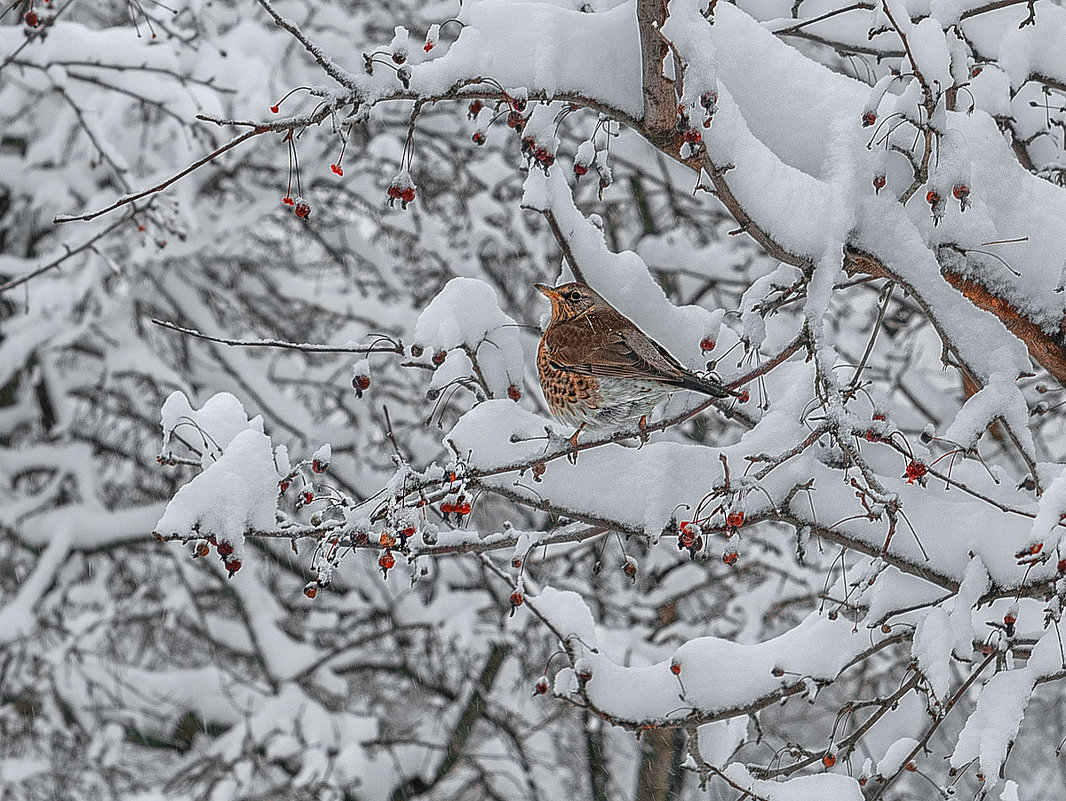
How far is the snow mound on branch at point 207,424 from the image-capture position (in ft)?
7.59

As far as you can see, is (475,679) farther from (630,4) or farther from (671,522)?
(630,4)

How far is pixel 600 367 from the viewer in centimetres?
234

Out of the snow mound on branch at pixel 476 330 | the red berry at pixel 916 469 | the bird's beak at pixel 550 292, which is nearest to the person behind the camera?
the red berry at pixel 916 469

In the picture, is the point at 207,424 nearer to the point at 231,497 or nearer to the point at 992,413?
the point at 231,497

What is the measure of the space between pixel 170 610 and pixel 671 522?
4.60 m

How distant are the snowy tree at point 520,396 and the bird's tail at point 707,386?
5 cm

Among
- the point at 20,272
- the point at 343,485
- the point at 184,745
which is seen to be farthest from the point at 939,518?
the point at 184,745

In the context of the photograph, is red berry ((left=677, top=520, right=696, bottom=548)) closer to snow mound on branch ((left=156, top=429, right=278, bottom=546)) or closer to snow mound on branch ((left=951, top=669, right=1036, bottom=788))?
snow mound on branch ((left=951, top=669, right=1036, bottom=788))

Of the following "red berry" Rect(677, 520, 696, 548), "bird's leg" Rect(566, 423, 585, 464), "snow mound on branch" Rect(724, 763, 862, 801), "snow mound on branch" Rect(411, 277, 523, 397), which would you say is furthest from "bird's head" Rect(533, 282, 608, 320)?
"snow mound on branch" Rect(724, 763, 862, 801)

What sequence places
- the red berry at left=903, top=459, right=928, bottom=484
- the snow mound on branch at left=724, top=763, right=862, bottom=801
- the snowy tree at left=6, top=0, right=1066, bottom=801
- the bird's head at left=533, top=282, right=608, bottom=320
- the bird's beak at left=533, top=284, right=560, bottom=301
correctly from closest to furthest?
the red berry at left=903, top=459, right=928, bottom=484
the snowy tree at left=6, top=0, right=1066, bottom=801
the snow mound on branch at left=724, top=763, right=862, bottom=801
the bird's head at left=533, top=282, right=608, bottom=320
the bird's beak at left=533, top=284, right=560, bottom=301

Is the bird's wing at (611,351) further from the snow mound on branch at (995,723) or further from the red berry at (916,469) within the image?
the snow mound on branch at (995,723)

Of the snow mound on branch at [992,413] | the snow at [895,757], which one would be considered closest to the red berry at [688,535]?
the snow mound on branch at [992,413]

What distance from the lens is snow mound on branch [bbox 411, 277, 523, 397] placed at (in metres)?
2.30

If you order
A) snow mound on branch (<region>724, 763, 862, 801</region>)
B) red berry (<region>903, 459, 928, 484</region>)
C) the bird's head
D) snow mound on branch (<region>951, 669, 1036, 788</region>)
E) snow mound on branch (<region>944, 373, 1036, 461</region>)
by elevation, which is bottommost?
snow mound on branch (<region>724, 763, 862, 801</region>)
